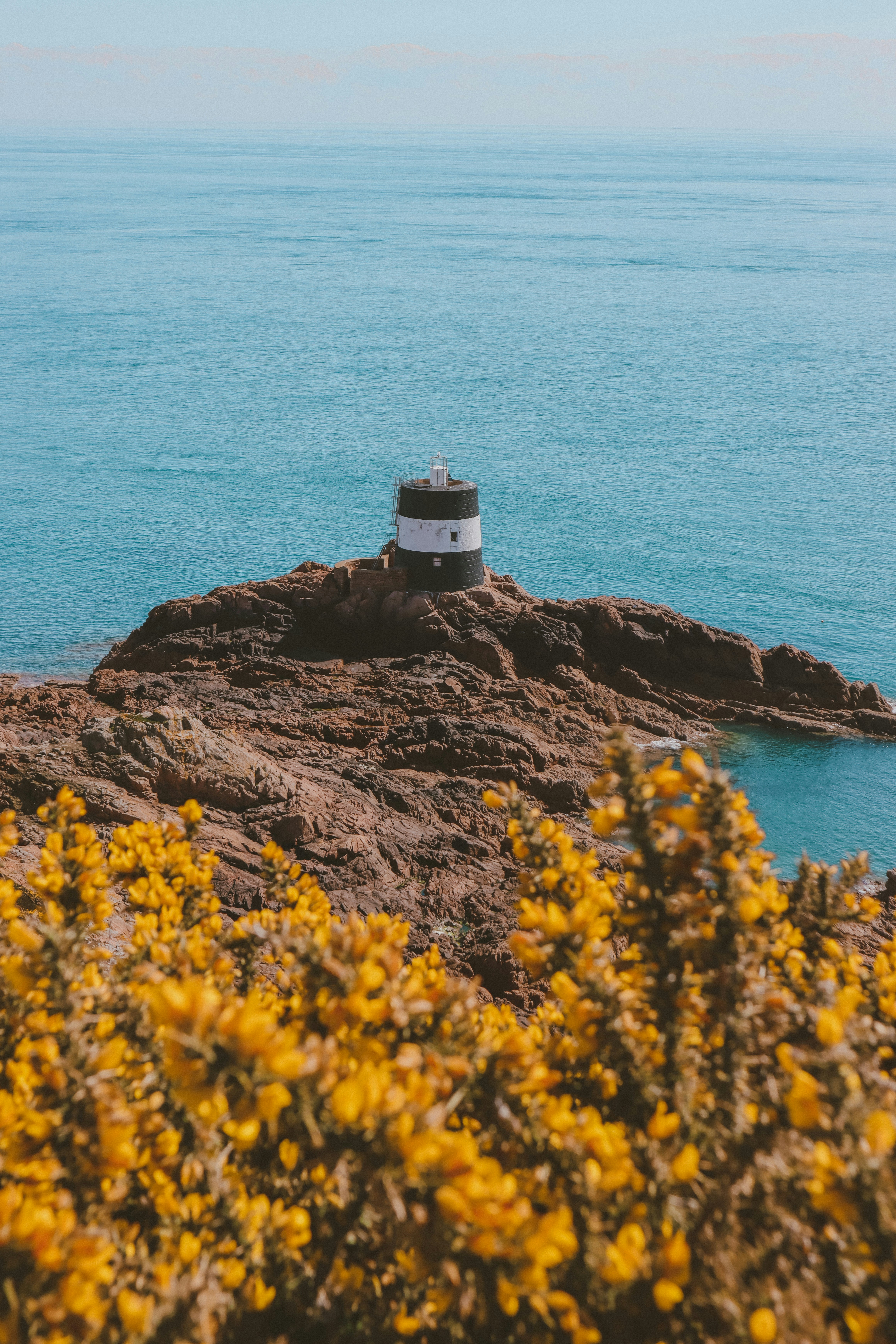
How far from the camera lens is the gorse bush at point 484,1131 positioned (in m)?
3.15

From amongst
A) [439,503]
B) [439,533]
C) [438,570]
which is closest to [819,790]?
[438,570]

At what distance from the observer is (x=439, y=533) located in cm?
3559

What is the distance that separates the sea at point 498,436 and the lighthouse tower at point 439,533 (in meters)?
10.3

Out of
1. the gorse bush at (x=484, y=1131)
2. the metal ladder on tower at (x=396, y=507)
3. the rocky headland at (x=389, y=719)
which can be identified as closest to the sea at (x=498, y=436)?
the rocky headland at (x=389, y=719)

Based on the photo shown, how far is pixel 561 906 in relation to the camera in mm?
4848

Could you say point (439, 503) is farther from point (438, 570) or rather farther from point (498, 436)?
point (498, 436)

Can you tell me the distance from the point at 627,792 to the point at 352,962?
1216 millimetres

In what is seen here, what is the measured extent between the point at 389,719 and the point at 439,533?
914 cm

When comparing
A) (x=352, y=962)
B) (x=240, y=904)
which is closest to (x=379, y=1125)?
(x=352, y=962)

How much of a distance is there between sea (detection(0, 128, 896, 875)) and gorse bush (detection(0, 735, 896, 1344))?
25.0m

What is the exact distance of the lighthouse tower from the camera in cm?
3553

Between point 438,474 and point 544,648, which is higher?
point 438,474

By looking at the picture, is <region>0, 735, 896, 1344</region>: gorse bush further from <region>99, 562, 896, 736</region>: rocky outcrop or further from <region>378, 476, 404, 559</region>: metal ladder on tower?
<region>378, 476, 404, 559</region>: metal ladder on tower

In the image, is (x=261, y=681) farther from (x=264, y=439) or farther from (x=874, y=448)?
(x=874, y=448)
